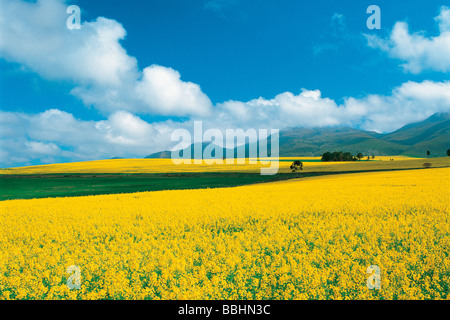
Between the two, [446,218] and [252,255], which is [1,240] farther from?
[446,218]

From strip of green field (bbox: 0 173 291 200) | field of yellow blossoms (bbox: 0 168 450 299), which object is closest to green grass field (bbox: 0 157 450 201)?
strip of green field (bbox: 0 173 291 200)

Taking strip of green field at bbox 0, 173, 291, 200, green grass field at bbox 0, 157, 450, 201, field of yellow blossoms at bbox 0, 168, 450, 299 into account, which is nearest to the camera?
field of yellow blossoms at bbox 0, 168, 450, 299

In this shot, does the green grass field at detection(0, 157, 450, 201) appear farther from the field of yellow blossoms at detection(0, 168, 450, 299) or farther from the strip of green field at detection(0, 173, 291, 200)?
the field of yellow blossoms at detection(0, 168, 450, 299)

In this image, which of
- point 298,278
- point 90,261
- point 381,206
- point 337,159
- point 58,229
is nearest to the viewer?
point 298,278

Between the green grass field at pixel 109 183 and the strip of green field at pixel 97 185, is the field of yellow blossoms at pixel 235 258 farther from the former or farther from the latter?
the green grass field at pixel 109 183

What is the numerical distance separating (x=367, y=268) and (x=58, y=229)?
467 inches

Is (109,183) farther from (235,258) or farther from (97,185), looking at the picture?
(235,258)

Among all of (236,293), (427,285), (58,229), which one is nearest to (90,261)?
(236,293)

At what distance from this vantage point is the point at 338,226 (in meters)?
10.1

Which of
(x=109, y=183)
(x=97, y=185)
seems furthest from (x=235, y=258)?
(x=109, y=183)

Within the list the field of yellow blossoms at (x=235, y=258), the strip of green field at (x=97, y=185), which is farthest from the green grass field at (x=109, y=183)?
the field of yellow blossoms at (x=235, y=258)

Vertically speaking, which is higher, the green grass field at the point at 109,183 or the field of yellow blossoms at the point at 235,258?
the field of yellow blossoms at the point at 235,258

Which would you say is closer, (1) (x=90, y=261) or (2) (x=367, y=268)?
(2) (x=367, y=268)
